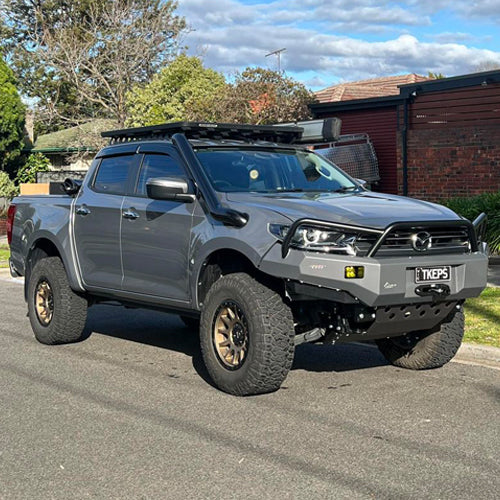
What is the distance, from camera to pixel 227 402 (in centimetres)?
647

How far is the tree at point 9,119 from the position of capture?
1446 inches

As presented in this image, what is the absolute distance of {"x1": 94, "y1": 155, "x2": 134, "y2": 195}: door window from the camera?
820cm

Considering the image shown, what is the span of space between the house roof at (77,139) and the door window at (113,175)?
89.1 feet

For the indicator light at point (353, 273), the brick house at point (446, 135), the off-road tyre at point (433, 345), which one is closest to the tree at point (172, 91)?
the brick house at point (446, 135)

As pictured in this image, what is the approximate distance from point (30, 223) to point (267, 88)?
19827 mm

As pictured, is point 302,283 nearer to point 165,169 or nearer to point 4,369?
point 165,169

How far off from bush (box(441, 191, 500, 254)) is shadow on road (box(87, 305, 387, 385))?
726 cm

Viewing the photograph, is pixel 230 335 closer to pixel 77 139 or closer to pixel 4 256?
pixel 4 256

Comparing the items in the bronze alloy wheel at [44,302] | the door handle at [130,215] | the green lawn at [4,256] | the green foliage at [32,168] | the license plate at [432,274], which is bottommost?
the green lawn at [4,256]

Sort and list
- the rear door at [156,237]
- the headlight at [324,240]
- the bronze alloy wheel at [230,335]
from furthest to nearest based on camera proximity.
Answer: the rear door at [156,237] < the bronze alloy wheel at [230,335] < the headlight at [324,240]

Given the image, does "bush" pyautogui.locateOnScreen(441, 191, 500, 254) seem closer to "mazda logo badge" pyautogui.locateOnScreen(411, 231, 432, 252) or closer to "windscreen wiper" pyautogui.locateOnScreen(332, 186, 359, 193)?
"windscreen wiper" pyautogui.locateOnScreen(332, 186, 359, 193)

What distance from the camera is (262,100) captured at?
2819 cm

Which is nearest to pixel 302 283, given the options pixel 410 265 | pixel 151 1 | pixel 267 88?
pixel 410 265

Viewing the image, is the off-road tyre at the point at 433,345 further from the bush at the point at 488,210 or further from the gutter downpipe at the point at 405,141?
the gutter downpipe at the point at 405,141
